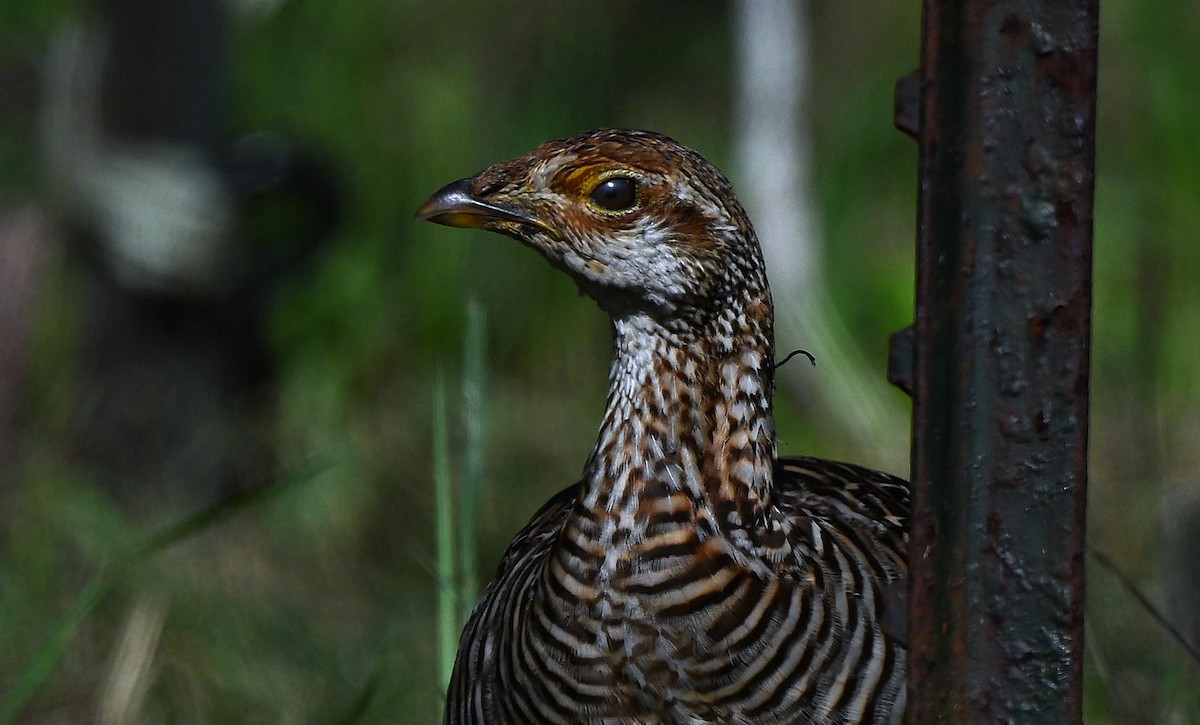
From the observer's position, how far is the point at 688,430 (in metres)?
1.72

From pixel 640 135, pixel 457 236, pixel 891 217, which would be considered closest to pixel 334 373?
pixel 457 236

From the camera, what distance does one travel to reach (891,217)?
16.1 feet

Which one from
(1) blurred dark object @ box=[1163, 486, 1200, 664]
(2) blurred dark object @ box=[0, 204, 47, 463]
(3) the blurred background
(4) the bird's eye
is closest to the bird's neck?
(4) the bird's eye

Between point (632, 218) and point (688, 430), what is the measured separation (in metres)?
0.23

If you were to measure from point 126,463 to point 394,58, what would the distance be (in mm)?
1906

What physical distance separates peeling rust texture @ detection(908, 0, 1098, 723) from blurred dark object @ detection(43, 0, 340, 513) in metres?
2.63

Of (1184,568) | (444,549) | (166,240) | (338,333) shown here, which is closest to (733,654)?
(444,549)

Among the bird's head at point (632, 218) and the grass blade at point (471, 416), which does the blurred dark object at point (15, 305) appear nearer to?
the grass blade at point (471, 416)

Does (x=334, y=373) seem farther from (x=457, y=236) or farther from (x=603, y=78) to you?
(x=603, y=78)

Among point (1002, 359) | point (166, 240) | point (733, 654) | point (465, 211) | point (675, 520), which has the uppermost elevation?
point (166, 240)

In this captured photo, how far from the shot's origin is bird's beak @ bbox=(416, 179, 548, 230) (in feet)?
5.74

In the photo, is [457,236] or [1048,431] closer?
[1048,431]

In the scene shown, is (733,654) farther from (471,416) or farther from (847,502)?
(471,416)

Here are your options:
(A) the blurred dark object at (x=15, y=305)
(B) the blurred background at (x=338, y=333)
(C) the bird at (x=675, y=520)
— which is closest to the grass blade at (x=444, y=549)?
(C) the bird at (x=675, y=520)
